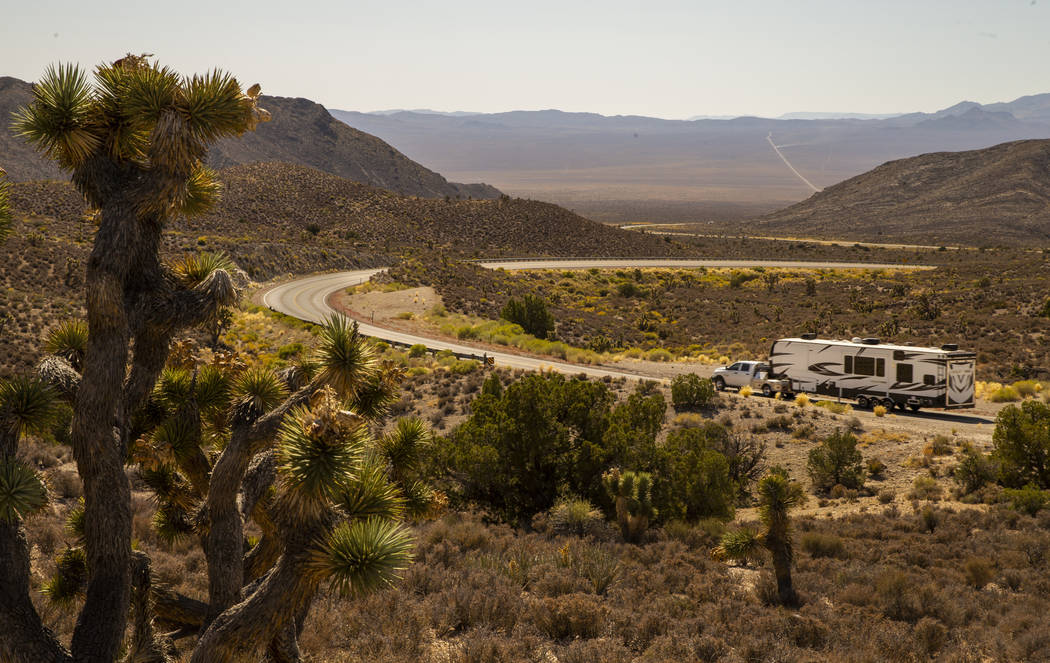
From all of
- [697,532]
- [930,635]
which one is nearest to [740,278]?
[697,532]

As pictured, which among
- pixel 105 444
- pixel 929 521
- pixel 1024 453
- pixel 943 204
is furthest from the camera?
pixel 943 204

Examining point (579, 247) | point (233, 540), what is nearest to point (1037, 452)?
point (233, 540)

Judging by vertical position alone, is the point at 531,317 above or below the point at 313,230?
below

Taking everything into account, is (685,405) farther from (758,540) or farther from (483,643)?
(483,643)

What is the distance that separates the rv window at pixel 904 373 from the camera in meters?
27.1

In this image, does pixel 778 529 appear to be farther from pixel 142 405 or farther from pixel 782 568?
pixel 142 405

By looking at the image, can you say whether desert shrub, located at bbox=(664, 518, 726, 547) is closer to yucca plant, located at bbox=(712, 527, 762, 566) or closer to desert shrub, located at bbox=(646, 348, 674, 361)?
yucca plant, located at bbox=(712, 527, 762, 566)

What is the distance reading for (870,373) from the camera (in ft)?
92.1

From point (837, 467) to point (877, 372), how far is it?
10.0 metres

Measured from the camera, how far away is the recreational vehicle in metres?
26.5

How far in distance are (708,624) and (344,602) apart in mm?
5205

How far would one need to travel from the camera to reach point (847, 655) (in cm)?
909

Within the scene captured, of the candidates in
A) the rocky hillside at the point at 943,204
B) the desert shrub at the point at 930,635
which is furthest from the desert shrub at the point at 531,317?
the rocky hillside at the point at 943,204

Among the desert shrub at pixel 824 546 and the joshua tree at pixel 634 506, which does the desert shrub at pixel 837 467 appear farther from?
the joshua tree at pixel 634 506
